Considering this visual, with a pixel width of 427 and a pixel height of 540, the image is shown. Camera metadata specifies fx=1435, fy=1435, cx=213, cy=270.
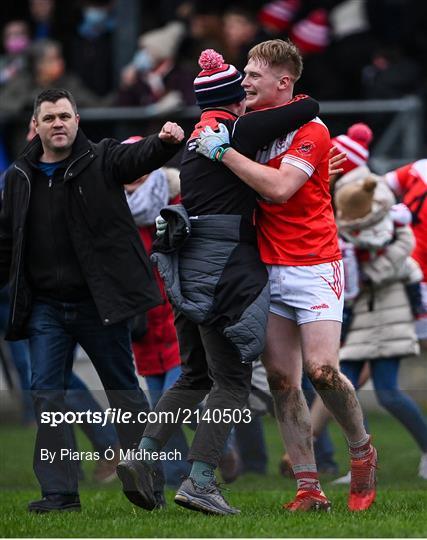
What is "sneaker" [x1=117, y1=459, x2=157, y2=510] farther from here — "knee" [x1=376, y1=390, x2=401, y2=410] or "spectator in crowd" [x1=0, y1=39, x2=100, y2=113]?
"spectator in crowd" [x1=0, y1=39, x2=100, y2=113]

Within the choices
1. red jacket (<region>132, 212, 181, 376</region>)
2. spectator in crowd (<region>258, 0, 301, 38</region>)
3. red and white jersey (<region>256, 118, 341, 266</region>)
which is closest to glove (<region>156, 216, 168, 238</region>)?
red and white jersey (<region>256, 118, 341, 266</region>)

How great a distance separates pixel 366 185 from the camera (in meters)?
8.70

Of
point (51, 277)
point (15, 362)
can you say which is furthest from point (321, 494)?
point (15, 362)

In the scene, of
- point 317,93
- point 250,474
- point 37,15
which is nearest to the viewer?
point 250,474

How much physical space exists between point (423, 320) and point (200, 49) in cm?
547

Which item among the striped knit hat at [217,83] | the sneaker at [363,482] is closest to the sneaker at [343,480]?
the sneaker at [363,482]

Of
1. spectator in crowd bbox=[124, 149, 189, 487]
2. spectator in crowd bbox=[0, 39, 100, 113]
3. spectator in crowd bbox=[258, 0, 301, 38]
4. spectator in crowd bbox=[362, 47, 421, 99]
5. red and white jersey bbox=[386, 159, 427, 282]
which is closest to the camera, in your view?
spectator in crowd bbox=[124, 149, 189, 487]

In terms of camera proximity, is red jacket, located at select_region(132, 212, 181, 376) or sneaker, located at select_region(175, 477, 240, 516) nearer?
sneaker, located at select_region(175, 477, 240, 516)

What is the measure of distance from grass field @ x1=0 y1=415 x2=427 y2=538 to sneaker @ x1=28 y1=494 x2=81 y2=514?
0.29 ft

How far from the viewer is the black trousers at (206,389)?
6.79 m

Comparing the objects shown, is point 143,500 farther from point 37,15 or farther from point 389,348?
point 37,15

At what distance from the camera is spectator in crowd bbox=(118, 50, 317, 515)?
6734 millimetres

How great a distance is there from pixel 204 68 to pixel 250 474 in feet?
11.2

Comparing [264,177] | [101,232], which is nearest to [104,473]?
[101,232]
